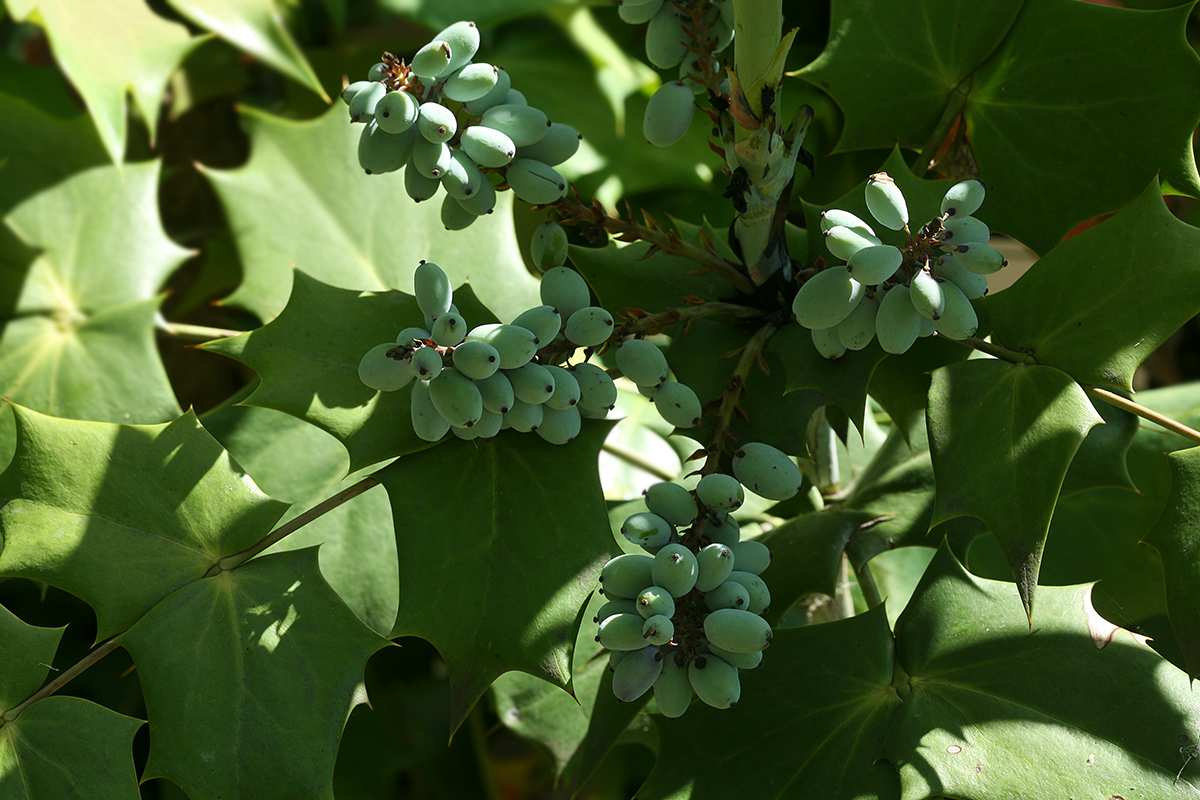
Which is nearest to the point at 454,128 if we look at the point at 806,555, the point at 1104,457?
the point at 806,555

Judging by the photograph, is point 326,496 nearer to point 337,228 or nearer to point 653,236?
point 337,228

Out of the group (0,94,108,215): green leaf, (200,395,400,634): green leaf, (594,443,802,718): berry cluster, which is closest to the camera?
(594,443,802,718): berry cluster

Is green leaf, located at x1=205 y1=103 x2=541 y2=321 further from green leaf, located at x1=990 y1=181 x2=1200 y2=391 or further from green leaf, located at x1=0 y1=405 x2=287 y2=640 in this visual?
green leaf, located at x1=990 y1=181 x2=1200 y2=391

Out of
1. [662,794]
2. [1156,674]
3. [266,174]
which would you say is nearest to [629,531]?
[662,794]

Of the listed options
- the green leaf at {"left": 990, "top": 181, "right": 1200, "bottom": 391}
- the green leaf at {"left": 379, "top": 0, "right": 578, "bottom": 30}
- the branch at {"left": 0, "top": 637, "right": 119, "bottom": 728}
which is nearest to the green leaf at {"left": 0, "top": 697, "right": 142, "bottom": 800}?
the branch at {"left": 0, "top": 637, "right": 119, "bottom": 728}

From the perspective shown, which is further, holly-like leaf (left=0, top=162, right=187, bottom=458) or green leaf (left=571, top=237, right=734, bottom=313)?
holly-like leaf (left=0, top=162, right=187, bottom=458)

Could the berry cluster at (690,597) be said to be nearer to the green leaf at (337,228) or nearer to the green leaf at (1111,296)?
the green leaf at (1111,296)

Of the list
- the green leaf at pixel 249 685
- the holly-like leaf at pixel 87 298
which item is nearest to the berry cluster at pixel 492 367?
the green leaf at pixel 249 685
